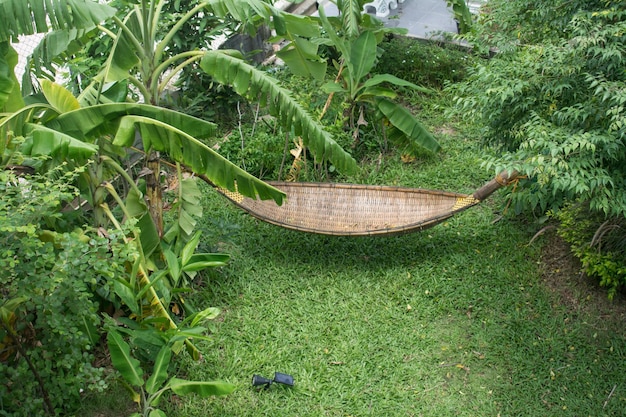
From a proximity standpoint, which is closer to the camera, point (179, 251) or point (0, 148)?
point (0, 148)

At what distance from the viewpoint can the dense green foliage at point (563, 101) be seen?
11.3 feet

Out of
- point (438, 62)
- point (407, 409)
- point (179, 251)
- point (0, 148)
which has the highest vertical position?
point (0, 148)

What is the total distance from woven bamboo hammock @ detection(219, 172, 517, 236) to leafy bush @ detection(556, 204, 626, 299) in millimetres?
584

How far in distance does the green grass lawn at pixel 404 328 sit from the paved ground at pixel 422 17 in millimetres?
2816

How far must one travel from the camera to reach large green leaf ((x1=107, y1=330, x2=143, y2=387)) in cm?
354

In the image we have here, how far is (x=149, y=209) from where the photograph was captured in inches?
172

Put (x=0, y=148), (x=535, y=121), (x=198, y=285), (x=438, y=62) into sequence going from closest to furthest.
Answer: (x=0, y=148)
(x=535, y=121)
(x=198, y=285)
(x=438, y=62)

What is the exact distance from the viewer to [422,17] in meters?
7.73

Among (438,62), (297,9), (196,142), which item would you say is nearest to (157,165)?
(196,142)

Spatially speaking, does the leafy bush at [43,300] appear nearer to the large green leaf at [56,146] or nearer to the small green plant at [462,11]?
the large green leaf at [56,146]

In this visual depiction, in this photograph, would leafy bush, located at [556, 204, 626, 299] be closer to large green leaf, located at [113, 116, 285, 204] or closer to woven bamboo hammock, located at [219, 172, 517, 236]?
woven bamboo hammock, located at [219, 172, 517, 236]

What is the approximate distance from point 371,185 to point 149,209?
64.6 inches

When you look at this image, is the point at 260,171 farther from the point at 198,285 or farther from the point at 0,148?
the point at 0,148

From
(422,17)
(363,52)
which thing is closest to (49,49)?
(363,52)
